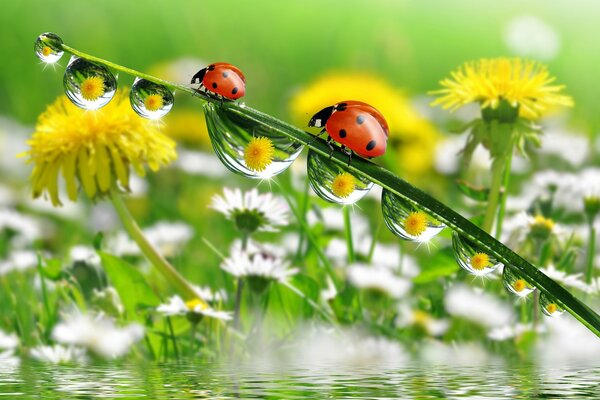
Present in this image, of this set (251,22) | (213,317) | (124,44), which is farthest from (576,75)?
(213,317)

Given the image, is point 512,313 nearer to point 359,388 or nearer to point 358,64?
point 359,388

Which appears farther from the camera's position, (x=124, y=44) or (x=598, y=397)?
(x=124, y=44)

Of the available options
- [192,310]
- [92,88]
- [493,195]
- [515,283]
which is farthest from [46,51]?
[493,195]

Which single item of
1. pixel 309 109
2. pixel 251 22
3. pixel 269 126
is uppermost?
pixel 251 22

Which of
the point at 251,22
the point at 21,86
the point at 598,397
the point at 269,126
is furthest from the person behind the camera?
the point at 251,22

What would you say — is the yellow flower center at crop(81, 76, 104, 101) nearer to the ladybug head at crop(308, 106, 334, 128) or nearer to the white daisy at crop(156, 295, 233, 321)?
the ladybug head at crop(308, 106, 334, 128)

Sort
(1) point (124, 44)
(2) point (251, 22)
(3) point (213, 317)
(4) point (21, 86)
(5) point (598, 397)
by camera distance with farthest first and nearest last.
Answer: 1. (2) point (251, 22)
2. (1) point (124, 44)
3. (4) point (21, 86)
4. (3) point (213, 317)
5. (5) point (598, 397)

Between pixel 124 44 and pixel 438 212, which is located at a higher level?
pixel 124 44
